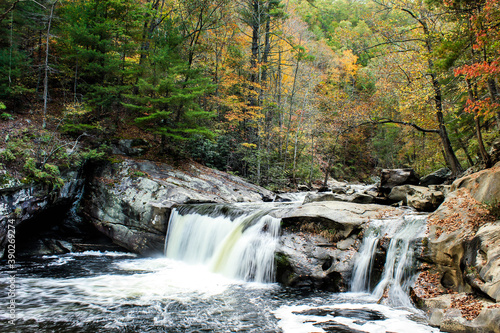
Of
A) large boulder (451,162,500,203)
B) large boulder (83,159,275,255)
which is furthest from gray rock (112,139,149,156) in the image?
large boulder (451,162,500,203)

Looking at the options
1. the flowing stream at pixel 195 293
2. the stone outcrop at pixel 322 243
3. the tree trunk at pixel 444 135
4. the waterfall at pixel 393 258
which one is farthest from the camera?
the tree trunk at pixel 444 135

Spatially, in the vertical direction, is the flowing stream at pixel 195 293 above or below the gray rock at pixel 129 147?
below

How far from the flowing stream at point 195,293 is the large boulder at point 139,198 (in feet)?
2.28

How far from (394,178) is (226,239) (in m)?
8.33

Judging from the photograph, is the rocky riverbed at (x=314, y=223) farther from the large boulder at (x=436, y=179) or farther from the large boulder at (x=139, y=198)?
the large boulder at (x=436, y=179)

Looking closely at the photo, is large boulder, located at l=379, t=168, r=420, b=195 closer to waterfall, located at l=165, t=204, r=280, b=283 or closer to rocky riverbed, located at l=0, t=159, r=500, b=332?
rocky riverbed, located at l=0, t=159, r=500, b=332

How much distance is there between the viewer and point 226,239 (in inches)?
355

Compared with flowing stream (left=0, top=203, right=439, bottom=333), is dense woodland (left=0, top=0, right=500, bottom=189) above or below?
above

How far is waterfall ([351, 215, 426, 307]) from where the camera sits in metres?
5.70

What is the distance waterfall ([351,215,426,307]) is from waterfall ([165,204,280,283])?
7.61 feet

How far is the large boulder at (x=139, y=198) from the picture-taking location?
35.3ft

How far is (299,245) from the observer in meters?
7.52

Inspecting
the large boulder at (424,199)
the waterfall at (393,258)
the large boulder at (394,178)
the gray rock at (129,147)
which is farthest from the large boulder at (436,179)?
the gray rock at (129,147)

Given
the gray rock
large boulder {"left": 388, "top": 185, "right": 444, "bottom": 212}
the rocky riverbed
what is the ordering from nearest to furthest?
the rocky riverbed
large boulder {"left": 388, "top": 185, "right": 444, "bottom": 212}
the gray rock
